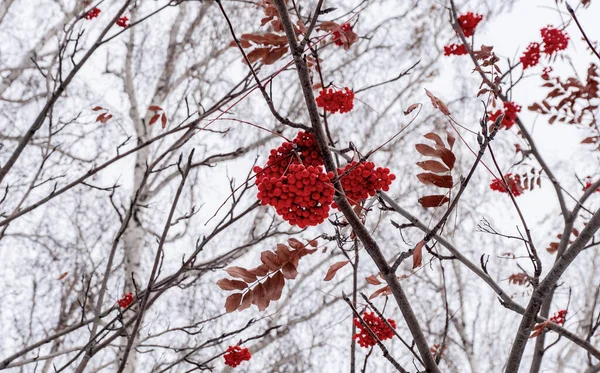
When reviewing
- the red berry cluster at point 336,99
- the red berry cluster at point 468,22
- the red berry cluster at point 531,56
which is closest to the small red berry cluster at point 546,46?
the red berry cluster at point 531,56

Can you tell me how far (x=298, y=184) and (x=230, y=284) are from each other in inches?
13.2

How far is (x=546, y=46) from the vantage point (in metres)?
2.95

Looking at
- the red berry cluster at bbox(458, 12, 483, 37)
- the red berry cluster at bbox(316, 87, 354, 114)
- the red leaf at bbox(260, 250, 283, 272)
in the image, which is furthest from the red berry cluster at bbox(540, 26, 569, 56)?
the red leaf at bbox(260, 250, 283, 272)

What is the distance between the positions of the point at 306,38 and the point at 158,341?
585 centimetres

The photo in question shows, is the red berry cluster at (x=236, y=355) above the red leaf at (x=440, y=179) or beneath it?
above

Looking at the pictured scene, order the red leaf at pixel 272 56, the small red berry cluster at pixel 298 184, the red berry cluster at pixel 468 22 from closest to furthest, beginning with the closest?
the small red berry cluster at pixel 298 184 < the red leaf at pixel 272 56 < the red berry cluster at pixel 468 22

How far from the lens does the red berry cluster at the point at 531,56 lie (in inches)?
116

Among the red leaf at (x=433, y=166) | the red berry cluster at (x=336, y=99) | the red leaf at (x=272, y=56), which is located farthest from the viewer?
the red berry cluster at (x=336, y=99)

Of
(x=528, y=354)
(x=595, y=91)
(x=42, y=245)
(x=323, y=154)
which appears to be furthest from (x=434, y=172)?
(x=528, y=354)

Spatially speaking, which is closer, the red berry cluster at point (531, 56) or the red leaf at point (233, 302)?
the red leaf at point (233, 302)

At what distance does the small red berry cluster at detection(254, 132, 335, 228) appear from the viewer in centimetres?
93

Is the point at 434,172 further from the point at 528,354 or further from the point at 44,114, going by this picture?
the point at 528,354

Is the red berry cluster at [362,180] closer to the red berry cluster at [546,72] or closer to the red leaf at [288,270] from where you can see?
the red leaf at [288,270]

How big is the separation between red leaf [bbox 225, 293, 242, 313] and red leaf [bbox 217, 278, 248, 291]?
0.02m
